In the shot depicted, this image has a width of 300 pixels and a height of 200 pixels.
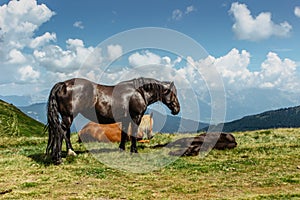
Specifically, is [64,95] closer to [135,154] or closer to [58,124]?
[58,124]

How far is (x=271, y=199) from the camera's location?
7672 mm

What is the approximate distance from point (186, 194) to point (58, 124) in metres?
6.84

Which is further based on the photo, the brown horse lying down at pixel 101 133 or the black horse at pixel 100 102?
the brown horse lying down at pixel 101 133

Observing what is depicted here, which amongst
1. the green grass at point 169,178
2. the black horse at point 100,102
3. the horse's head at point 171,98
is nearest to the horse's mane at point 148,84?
the black horse at point 100,102

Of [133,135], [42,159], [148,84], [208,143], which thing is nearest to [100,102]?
[133,135]

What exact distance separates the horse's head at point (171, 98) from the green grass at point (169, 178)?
2.87m

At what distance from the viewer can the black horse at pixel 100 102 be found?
43.8 feet

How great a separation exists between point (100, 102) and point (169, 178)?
5467 millimetres

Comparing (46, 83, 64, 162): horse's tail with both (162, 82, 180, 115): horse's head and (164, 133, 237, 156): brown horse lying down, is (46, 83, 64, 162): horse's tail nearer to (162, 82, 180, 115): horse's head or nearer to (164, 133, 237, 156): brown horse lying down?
(162, 82, 180, 115): horse's head

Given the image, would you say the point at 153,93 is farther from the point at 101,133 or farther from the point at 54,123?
the point at 101,133

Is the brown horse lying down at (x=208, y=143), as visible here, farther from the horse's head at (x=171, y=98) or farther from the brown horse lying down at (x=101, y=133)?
the brown horse lying down at (x=101, y=133)

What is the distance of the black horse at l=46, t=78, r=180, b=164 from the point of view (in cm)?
1335

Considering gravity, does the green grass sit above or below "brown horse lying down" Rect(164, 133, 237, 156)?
below

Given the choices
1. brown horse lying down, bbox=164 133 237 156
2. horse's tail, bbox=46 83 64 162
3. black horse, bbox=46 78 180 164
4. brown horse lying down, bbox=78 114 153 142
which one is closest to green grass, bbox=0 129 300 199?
brown horse lying down, bbox=164 133 237 156
